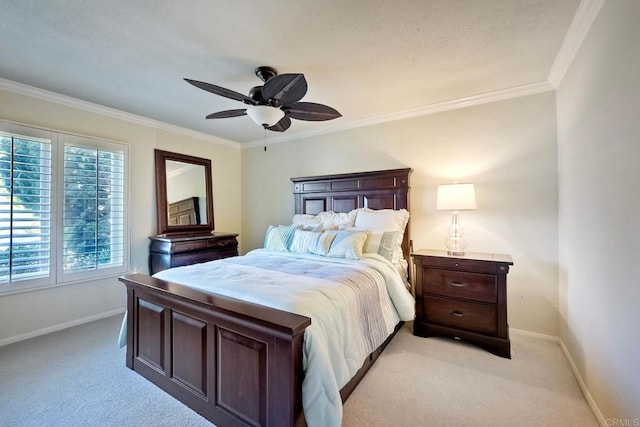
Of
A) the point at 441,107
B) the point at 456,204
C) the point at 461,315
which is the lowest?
the point at 461,315

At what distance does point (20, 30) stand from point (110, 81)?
0.75m

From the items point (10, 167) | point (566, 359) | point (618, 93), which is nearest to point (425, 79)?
point (618, 93)

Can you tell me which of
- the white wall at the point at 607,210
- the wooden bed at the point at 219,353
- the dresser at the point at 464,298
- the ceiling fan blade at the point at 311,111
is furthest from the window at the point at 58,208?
the white wall at the point at 607,210

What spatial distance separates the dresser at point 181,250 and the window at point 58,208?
34cm

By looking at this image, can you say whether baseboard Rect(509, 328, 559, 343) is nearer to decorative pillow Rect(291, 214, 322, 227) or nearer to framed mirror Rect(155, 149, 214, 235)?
decorative pillow Rect(291, 214, 322, 227)

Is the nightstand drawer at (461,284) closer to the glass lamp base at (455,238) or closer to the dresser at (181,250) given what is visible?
the glass lamp base at (455,238)

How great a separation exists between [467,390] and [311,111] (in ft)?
8.26

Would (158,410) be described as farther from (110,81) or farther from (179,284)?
(110,81)

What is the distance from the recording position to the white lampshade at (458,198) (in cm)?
268

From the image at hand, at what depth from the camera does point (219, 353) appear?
159cm

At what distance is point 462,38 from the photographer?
197 centimetres

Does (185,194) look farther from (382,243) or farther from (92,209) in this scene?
(382,243)

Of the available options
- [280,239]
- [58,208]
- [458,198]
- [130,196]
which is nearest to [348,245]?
[280,239]

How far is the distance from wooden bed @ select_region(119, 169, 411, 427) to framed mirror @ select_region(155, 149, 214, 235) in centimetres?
194
